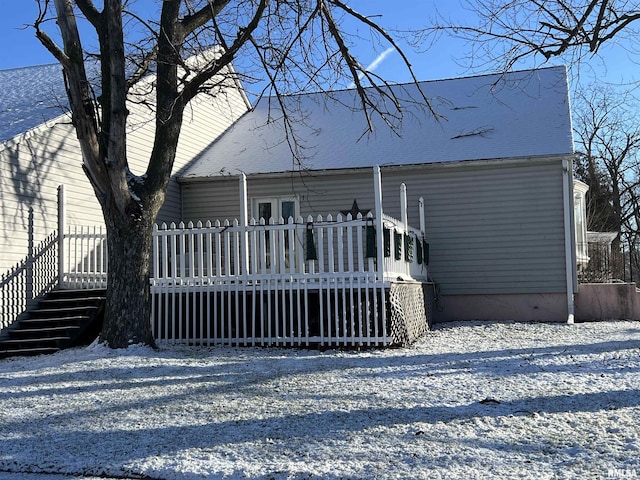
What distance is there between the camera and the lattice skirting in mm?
10102

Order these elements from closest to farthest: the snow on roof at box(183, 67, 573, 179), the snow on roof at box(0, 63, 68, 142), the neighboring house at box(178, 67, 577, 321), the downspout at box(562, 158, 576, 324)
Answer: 1. the snow on roof at box(0, 63, 68, 142)
2. the downspout at box(562, 158, 576, 324)
3. the neighboring house at box(178, 67, 577, 321)
4. the snow on roof at box(183, 67, 573, 179)

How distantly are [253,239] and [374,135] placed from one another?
23.3 feet

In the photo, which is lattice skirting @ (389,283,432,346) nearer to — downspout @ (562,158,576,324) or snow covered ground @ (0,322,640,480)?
snow covered ground @ (0,322,640,480)

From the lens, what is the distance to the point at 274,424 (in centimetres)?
565

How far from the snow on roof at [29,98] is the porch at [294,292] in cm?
337

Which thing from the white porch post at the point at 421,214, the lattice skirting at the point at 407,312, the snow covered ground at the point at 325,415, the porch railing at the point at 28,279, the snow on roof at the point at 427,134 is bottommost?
the snow covered ground at the point at 325,415

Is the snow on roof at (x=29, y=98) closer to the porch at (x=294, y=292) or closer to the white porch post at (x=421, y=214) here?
the porch at (x=294, y=292)

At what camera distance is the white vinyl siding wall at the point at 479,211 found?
14.4m

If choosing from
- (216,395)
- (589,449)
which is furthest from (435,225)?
(589,449)

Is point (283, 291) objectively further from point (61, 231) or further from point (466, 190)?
point (466, 190)

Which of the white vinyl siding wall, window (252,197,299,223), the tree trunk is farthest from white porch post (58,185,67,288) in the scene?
the white vinyl siding wall

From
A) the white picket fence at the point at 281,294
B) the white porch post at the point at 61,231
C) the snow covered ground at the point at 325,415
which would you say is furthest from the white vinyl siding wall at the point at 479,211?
the snow covered ground at the point at 325,415

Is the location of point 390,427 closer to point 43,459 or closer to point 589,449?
point 589,449

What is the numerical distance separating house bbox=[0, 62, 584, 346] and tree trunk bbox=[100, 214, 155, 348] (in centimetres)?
129
